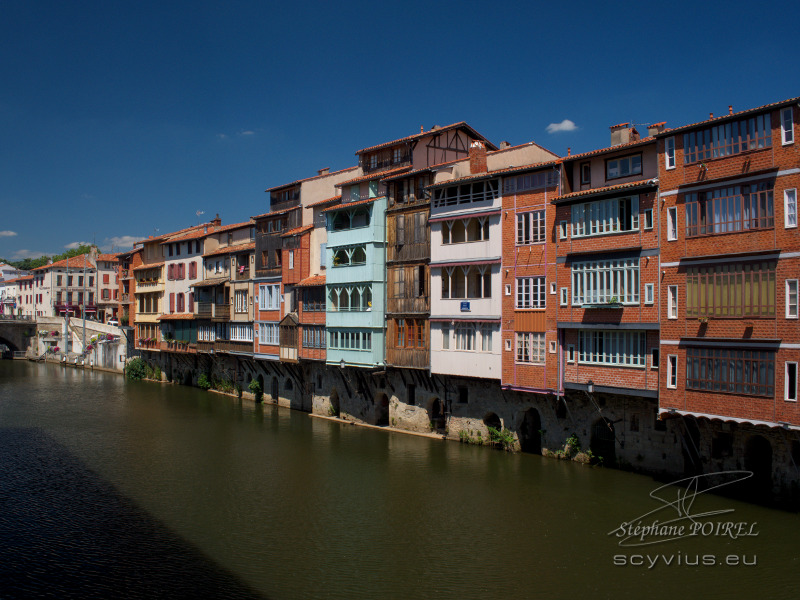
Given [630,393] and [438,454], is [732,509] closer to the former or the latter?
[630,393]

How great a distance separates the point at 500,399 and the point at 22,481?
85.0 ft

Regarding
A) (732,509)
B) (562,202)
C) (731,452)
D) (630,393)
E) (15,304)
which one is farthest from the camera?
(15,304)

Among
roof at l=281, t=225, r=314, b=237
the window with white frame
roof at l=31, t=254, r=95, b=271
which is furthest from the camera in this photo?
roof at l=31, t=254, r=95, b=271

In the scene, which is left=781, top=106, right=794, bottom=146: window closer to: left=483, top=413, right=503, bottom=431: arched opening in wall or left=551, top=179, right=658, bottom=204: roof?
left=551, top=179, right=658, bottom=204: roof

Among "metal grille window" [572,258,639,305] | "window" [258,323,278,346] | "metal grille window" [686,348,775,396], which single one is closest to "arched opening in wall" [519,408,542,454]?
"metal grille window" [572,258,639,305]

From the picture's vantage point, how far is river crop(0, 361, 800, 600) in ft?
70.6

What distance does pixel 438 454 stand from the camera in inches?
1462

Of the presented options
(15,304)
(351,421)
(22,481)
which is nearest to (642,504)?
(351,421)

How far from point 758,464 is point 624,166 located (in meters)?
14.8

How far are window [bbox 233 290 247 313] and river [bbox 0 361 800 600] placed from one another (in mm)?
19419

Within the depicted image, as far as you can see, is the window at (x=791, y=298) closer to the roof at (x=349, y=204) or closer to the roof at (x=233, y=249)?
the roof at (x=349, y=204)

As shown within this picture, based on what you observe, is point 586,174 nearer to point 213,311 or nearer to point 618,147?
point 618,147

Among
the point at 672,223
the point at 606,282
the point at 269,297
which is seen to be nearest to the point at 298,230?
the point at 269,297

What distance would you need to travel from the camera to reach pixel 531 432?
37.1 meters
